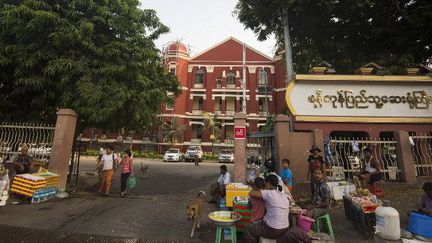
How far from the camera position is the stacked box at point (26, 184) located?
27.4 feet

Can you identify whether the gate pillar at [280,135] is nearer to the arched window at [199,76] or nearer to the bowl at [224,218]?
the bowl at [224,218]

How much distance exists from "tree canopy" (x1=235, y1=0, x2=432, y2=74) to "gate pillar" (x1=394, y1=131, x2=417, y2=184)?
3.29 meters

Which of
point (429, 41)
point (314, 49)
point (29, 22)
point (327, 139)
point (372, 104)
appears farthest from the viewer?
point (314, 49)

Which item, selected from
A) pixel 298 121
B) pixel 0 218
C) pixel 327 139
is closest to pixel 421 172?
pixel 327 139

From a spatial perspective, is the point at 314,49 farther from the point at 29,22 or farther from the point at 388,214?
the point at 29,22

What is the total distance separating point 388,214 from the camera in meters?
4.45

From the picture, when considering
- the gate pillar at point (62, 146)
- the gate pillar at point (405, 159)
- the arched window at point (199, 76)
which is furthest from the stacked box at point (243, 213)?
the arched window at point (199, 76)

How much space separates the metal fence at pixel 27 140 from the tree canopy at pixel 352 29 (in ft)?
38.7

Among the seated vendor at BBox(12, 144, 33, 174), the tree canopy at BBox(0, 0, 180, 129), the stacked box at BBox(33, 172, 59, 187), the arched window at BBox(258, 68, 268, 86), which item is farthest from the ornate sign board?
the arched window at BBox(258, 68, 268, 86)

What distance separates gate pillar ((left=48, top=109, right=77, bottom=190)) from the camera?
959cm

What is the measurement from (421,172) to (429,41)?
6641 millimetres

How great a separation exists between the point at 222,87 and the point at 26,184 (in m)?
32.0

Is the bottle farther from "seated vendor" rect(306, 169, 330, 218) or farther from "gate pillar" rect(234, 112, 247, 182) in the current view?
"gate pillar" rect(234, 112, 247, 182)

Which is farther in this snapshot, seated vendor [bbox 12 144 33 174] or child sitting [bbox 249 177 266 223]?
seated vendor [bbox 12 144 33 174]
